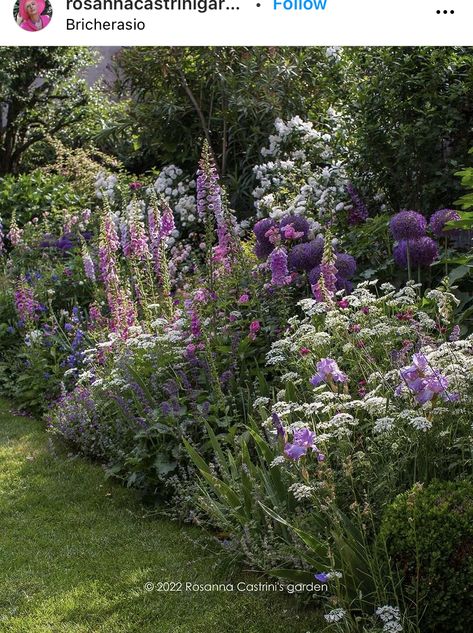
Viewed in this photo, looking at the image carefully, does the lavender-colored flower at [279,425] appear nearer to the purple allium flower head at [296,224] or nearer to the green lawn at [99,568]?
the green lawn at [99,568]

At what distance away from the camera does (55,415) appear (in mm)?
5887

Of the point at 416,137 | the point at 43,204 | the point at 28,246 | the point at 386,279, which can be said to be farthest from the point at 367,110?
the point at 43,204

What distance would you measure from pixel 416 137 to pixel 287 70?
10.6 feet

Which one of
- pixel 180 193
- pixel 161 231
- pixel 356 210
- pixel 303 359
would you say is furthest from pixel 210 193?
pixel 180 193

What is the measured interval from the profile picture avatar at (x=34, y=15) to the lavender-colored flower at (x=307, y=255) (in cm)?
202

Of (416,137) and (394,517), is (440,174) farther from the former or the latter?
(394,517)

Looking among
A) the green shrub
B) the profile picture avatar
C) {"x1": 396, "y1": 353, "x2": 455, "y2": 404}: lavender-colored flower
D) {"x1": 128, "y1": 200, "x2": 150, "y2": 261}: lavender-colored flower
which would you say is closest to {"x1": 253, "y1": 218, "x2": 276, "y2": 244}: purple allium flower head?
{"x1": 128, "y1": 200, "x2": 150, "y2": 261}: lavender-colored flower

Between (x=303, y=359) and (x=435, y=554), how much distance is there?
1.29m

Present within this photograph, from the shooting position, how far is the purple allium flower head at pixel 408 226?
511cm

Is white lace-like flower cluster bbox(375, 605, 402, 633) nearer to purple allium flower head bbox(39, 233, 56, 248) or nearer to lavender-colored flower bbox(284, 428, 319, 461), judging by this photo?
lavender-colored flower bbox(284, 428, 319, 461)

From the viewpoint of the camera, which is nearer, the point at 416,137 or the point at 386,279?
the point at 386,279

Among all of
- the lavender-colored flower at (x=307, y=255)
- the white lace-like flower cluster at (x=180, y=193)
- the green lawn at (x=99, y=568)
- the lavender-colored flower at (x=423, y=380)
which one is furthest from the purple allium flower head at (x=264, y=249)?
the white lace-like flower cluster at (x=180, y=193)

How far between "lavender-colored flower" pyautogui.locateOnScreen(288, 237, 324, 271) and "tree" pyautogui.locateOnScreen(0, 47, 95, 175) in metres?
9.29

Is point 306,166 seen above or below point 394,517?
above
